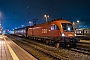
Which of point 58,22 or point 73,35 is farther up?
point 58,22

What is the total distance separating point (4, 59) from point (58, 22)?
11.9 metres

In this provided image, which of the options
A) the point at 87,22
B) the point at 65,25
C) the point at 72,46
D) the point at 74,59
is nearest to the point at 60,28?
the point at 65,25

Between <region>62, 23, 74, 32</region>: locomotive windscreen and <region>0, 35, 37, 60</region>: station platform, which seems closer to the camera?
<region>0, 35, 37, 60</region>: station platform

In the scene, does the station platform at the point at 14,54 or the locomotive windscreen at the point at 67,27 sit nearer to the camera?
the station platform at the point at 14,54

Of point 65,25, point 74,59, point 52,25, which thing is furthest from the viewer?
point 52,25

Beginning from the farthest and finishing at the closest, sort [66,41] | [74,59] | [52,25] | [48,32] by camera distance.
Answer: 1. [48,32]
2. [52,25]
3. [66,41]
4. [74,59]

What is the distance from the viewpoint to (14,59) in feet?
30.7

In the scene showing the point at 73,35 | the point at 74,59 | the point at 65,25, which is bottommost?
the point at 74,59

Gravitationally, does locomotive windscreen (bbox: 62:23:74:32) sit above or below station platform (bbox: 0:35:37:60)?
above

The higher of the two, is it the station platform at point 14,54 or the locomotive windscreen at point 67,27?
the locomotive windscreen at point 67,27

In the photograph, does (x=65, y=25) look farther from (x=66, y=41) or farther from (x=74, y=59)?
(x=74, y=59)

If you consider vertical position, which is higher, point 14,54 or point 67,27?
point 67,27

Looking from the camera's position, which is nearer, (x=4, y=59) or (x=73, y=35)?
(x=4, y=59)

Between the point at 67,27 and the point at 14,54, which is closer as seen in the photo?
the point at 14,54
